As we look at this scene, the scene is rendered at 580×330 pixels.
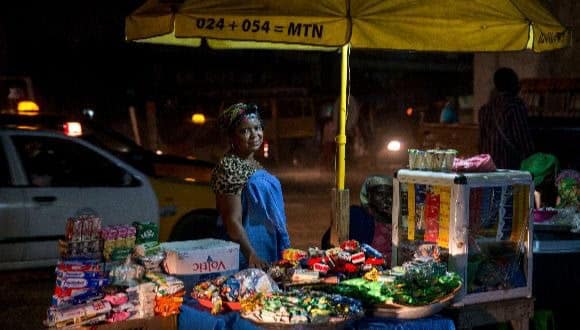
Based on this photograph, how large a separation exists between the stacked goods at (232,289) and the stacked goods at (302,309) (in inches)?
3.9

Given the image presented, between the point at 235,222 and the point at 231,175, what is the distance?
274 mm

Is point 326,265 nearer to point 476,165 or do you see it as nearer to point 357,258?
point 357,258

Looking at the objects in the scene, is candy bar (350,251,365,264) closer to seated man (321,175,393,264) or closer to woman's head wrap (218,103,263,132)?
seated man (321,175,393,264)

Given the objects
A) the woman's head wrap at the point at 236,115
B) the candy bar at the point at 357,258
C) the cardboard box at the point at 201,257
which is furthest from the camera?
the woman's head wrap at the point at 236,115

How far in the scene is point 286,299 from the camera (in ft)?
11.4

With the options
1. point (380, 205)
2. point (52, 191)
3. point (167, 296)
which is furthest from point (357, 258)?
point (52, 191)

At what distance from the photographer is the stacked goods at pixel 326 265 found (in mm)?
3865

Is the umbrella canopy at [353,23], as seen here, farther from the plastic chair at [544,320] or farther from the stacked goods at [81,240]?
the plastic chair at [544,320]

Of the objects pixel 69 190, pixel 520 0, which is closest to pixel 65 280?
pixel 520 0

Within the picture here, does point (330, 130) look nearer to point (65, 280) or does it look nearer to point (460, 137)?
point (460, 137)

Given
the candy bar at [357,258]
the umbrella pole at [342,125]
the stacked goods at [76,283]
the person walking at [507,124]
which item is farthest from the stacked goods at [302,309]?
the person walking at [507,124]

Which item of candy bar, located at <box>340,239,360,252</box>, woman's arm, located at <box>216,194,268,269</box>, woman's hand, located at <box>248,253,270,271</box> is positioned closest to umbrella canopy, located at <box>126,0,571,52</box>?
woman's arm, located at <box>216,194,268,269</box>

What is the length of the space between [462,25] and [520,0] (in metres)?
0.71

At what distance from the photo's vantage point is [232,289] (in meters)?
3.62
